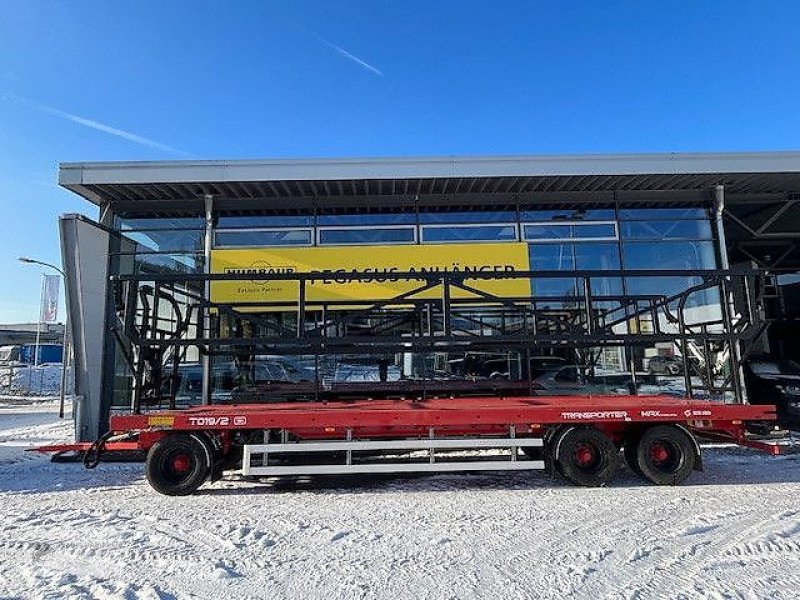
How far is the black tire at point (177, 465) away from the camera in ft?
19.6

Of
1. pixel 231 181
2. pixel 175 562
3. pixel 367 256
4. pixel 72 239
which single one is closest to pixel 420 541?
pixel 175 562

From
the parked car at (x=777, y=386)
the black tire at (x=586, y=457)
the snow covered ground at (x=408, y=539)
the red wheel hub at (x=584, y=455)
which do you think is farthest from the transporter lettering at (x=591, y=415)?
the parked car at (x=777, y=386)

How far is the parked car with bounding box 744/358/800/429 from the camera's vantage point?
362 inches

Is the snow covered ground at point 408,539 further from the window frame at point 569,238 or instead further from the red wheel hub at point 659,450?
the window frame at point 569,238

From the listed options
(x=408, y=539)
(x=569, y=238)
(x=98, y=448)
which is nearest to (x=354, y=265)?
(x=569, y=238)

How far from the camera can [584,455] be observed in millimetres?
6156

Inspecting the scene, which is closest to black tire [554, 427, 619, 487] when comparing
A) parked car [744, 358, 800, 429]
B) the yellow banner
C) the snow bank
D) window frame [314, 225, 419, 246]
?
the yellow banner

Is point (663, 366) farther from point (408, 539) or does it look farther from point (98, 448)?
point (98, 448)

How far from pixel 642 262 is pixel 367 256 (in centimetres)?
592

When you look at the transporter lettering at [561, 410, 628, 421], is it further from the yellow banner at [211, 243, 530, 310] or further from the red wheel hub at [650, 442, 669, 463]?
the yellow banner at [211, 243, 530, 310]

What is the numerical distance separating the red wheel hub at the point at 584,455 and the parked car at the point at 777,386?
543 cm

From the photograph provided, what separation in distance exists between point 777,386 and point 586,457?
235 inches

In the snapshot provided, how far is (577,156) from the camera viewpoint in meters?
10.1

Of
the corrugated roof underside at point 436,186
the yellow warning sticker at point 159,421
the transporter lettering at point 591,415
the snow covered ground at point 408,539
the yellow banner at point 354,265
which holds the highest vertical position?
the corrugated roof underside at point 436,186
